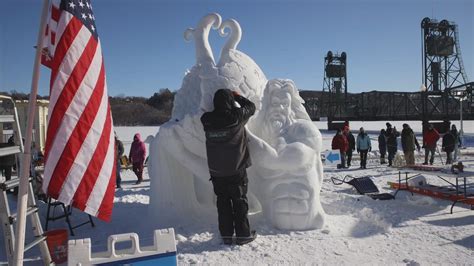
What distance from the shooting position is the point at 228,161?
3.58 meters

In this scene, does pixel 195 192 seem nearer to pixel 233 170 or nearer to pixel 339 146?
pixel 233 170

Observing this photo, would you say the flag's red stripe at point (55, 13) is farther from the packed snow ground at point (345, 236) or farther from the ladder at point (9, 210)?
the packed snow ground at point (345, 236)

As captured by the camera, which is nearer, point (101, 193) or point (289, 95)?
point (101, 193)

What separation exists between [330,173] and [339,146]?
4.36 ft

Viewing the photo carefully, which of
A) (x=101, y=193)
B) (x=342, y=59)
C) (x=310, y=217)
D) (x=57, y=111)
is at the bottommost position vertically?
(x=310, y=217)

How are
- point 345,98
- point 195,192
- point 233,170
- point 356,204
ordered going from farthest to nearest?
1. point 345,98
2. point 356,204
3. point 195,192
4. point 233,170

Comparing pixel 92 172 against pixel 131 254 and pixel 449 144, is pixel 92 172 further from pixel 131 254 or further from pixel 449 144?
pixel 449 144

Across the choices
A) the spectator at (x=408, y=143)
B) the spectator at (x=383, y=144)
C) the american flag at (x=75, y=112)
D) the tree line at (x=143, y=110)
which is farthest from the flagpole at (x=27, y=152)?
the tree line at (x=143, y=110)

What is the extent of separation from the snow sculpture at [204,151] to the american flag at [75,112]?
179 centimetres

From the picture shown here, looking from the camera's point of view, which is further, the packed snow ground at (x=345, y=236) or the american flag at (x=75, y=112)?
the packed snow ground at (x=345, y=236)

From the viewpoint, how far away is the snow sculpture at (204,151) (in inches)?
155

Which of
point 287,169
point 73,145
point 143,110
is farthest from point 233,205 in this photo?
point 143,110

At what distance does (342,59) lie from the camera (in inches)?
1641

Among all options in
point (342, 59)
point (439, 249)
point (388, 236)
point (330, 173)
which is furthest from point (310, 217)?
point (342, 59)
